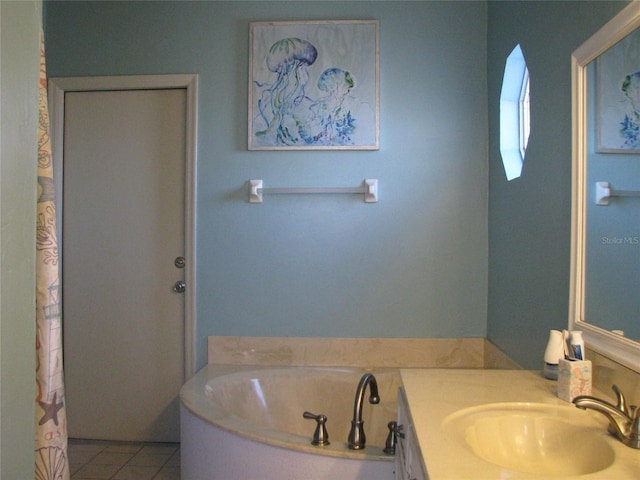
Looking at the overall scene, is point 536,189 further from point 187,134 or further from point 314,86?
point 187,134

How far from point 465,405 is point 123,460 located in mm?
2075

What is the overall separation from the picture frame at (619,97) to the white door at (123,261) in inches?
80.1

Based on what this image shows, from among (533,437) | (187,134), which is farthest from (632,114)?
(187,134)

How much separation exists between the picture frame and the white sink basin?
2.19ft

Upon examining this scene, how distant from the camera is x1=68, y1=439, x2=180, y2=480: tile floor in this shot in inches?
94.5

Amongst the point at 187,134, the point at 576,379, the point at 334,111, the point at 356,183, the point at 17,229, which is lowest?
the point at 576,379

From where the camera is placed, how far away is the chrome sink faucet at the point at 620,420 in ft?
3.21

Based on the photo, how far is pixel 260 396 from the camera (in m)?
2.39

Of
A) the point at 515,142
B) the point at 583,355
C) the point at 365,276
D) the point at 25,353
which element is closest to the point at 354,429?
the point at 583,355

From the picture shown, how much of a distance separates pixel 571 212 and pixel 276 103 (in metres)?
1.59

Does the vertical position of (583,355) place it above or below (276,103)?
below

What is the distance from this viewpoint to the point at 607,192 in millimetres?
1345

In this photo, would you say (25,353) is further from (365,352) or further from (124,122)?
(124,122)

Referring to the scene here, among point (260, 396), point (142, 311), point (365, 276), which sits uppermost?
point (365, 276)
